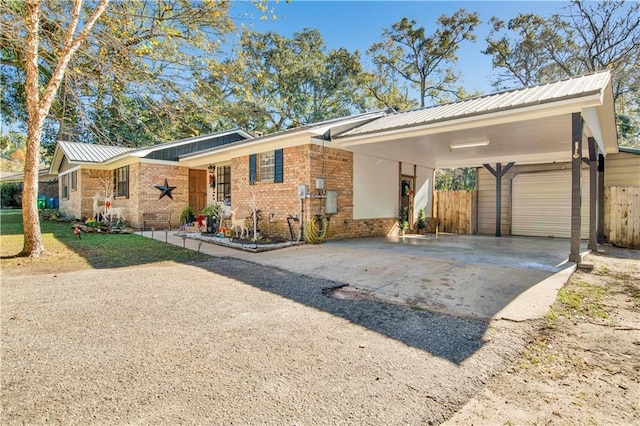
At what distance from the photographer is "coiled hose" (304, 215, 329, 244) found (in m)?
8.84

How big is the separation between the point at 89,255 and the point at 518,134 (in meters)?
10.5

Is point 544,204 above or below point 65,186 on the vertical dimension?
below

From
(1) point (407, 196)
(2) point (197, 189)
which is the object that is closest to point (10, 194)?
(2) point (197, 189)

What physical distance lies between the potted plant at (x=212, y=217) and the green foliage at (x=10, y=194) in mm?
27431

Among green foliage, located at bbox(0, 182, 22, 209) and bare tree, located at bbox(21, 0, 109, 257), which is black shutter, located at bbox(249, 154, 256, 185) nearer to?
bare tree, located at bbox(21, 0, 109, 257)

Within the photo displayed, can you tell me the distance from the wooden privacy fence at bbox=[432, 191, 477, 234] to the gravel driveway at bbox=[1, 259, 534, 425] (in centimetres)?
1066

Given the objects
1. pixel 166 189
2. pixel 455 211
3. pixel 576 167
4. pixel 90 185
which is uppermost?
pixel 90 185

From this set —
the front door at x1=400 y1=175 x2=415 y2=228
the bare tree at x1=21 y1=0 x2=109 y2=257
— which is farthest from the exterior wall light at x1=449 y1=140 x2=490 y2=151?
the bare tree at x1=21 y1=0 x2=109 y2=257

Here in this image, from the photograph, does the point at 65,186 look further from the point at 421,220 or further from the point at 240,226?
the point at 421,220

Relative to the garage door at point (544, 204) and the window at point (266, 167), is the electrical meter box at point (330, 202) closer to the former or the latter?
the window at point (266, 167)

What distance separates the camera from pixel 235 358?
2.64m

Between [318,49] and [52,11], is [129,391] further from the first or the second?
[318,49]

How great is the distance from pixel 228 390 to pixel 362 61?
24.9m

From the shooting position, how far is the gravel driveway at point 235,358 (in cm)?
200
